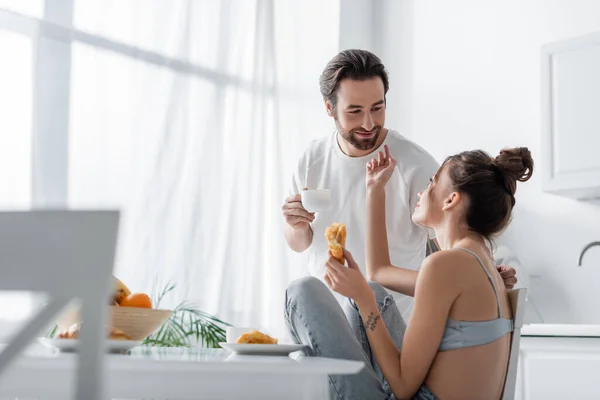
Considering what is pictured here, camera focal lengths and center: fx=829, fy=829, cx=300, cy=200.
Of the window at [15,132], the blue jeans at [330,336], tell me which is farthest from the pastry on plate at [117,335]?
the window at [15,132]

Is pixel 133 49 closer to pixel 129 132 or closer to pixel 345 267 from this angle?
pixel 129 132

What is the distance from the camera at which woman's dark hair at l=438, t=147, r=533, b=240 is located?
1.98m

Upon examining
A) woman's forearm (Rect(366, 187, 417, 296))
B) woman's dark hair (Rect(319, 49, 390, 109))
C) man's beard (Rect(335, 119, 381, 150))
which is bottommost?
woman's forearm (Rect(366, 187, 417, 296))

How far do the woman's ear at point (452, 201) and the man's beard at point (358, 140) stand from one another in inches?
31.3

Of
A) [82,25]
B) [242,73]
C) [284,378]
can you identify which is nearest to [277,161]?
[242,73]

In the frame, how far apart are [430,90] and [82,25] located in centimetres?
218

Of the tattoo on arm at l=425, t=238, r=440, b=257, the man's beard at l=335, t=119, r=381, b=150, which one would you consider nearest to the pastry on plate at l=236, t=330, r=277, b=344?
the man's beard at l=335, t=119, r=381, b=150

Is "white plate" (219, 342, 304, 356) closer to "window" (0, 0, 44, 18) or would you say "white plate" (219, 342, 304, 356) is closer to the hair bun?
the hair bun

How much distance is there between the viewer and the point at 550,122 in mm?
3789

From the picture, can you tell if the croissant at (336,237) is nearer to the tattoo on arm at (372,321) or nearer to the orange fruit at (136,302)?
the tattoo on arm at (372,321)

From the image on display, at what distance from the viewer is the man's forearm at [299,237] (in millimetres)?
2791

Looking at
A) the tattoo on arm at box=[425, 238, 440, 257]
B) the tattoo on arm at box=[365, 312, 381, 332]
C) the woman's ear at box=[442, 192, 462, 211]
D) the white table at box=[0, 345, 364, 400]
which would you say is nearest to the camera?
the white table at box=[0, 345, 364, 400]

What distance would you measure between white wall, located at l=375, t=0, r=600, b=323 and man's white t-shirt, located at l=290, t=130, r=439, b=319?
4.98 feet

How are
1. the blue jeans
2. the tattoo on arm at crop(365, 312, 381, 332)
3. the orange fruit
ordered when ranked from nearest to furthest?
the orange fruit
the blue jeans
the tattoo on arm at crop(365, 312, 381, 332)
